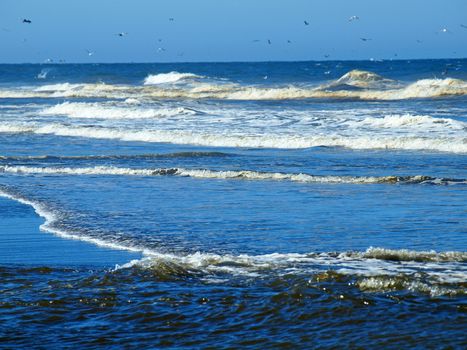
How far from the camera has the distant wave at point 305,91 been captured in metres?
51.8

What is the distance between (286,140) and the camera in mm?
22812

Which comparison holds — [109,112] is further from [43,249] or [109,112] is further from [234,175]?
[43,249]

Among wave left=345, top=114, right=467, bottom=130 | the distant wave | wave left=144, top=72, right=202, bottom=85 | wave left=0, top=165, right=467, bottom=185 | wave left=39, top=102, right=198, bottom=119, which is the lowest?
wave left=0, top=165, right=467, bottom=185

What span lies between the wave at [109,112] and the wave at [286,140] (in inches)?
326

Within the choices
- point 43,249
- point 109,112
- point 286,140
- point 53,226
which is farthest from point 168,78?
point 43,249

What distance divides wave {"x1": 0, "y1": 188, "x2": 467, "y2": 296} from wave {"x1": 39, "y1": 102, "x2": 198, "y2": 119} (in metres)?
28.9

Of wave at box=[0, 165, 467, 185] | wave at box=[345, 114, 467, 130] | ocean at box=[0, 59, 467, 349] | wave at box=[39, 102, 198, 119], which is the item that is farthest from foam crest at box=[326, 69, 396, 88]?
wave at box=[0, 165, 467, 185]

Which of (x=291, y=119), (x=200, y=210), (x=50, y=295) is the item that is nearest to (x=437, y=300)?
(x=50, y=295)

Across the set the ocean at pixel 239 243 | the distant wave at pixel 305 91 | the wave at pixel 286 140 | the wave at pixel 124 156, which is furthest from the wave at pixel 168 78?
the wave at pixel 124 156

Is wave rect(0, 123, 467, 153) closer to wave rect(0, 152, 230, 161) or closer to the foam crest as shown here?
wave rect(0, 152, 230, 161)

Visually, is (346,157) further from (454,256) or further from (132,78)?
(132,78)

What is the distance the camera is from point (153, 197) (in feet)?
42.4

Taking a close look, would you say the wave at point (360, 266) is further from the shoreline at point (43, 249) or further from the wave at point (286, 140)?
the wave at point (286, 140)

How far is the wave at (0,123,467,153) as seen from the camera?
2102 centimetres
